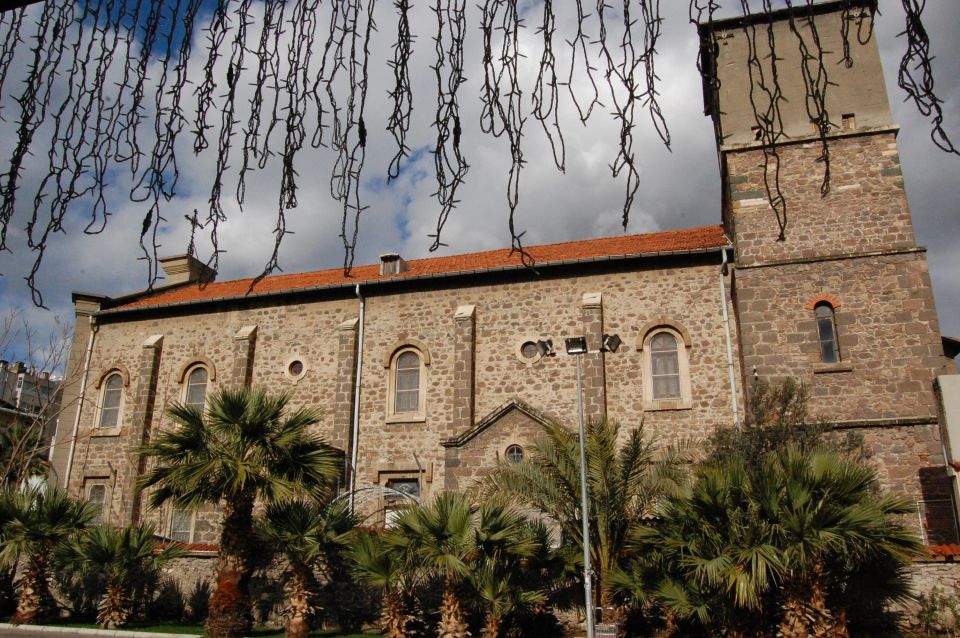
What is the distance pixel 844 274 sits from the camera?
15914 mm

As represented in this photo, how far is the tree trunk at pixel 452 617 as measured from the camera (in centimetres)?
1255

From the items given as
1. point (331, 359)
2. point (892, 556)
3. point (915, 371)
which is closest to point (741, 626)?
point (892, 556)

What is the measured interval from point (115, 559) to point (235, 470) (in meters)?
4.07

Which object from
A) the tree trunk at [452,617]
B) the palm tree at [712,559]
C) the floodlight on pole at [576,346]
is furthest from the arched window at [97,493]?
the palm tree at [712,559]

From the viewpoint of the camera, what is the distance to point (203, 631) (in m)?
14.7

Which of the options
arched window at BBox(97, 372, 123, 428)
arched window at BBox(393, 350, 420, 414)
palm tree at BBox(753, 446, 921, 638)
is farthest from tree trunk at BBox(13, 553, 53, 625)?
palm tree at BBox(753, 446, 921, 638)

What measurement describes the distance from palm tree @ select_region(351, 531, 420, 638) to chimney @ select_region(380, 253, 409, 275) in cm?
1021

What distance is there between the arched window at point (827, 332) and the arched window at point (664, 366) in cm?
345

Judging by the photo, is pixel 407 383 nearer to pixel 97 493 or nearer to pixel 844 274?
pixel 97 493

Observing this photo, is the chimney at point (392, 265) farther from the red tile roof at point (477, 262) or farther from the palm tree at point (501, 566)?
the palm tree at point (501, 566)

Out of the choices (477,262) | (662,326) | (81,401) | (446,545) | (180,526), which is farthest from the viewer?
(81,401)

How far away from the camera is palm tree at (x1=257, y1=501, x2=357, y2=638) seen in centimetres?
1395

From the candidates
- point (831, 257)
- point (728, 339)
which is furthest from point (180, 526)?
point (831, 257)

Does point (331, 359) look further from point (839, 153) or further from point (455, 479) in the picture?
point (839, 153)
